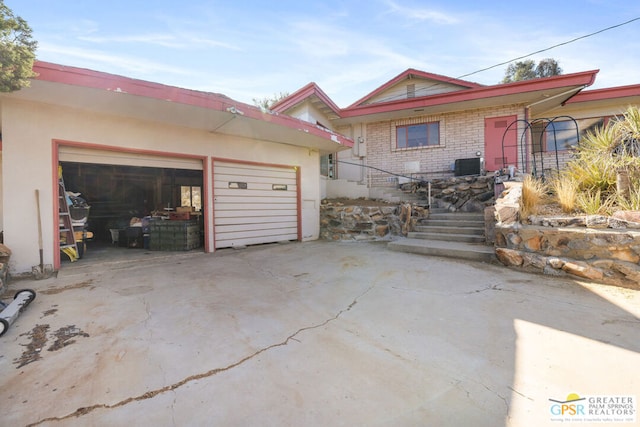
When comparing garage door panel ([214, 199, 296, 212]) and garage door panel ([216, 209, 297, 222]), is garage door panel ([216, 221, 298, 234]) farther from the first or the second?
garage door panel ([214, 199, 296, 212])

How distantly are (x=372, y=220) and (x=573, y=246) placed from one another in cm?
433

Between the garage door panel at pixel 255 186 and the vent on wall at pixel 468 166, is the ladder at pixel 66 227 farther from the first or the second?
the vent on wall at pixel 468 166

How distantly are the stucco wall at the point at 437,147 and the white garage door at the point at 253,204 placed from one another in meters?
4.48

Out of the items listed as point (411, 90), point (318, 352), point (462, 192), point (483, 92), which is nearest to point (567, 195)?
point (462, 192)

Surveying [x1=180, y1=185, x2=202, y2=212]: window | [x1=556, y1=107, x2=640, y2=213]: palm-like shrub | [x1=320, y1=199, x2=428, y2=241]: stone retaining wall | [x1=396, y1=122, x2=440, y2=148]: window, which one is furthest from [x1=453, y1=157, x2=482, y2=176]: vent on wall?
[x1=180, y1=185, x2=202, y2=212]: window

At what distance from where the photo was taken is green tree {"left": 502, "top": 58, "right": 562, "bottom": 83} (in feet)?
62.5

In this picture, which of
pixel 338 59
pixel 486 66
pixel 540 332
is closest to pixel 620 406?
pixel 540 332

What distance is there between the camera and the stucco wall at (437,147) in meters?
9.70

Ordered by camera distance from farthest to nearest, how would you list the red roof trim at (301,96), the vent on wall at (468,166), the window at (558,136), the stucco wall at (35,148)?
the window at (558,136) → the vent on wall at (468,166) → the red roof trim at (301,96) → the stucco wall at (35,148)

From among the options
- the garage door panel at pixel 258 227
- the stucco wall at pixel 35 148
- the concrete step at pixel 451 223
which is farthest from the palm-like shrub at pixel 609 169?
the stucco wall at pixel 35 148

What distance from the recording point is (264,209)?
24.1 feet

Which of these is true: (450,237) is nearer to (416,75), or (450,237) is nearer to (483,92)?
(483,92)

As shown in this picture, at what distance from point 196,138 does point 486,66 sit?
10062 millimetres

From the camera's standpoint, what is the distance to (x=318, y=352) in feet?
6.86
